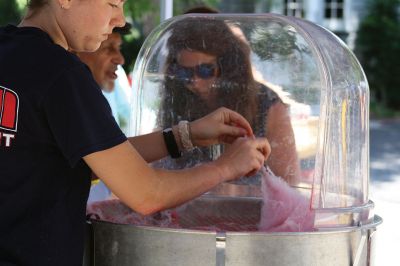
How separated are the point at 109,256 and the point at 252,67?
3.63ft

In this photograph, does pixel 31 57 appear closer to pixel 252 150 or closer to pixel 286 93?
pixel 252 150

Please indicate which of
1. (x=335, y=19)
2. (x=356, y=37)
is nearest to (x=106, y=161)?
(x=356, y=37)

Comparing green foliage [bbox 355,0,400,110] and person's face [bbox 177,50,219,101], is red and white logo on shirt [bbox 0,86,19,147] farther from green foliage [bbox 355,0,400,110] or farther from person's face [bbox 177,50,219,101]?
green foliage [bbox 355,0,400,110]

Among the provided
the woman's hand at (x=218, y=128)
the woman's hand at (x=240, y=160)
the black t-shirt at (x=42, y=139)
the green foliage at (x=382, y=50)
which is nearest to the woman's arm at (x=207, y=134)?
the woman's hand at (x=218, y=128)

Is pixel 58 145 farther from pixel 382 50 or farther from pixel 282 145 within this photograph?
pixel 382 50

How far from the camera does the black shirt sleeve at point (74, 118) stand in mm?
1538

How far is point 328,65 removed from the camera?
2082mm

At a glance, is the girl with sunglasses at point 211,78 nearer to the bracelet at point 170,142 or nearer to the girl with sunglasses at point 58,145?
the bracelet at point 170,142

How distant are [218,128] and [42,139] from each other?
25.3 inches

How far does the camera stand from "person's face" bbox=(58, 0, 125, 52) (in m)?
1.65

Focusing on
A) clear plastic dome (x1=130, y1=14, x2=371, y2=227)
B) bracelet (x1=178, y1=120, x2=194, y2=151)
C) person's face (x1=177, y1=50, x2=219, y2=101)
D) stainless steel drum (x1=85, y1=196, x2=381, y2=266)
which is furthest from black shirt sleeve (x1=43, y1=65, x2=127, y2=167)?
person's face (x1=177, y1=50, x2=219, y2=101)

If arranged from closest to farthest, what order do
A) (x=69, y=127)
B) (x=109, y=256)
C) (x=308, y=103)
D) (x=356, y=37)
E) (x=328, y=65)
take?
(x=69, y=127) < (x=109, y=256) < (x=328, y=65) < (x=308, y=103) < (x=356, y=37)

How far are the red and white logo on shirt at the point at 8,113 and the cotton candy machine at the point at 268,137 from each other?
15.5 inches

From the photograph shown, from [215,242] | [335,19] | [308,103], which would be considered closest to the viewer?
[215,242]
